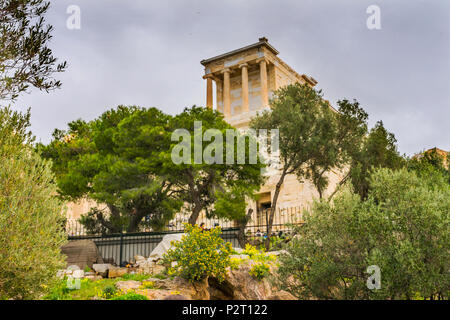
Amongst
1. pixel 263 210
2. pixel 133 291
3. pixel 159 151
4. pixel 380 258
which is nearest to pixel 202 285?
pixel 133 291

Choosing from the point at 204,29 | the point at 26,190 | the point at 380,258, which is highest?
the point at 204,29

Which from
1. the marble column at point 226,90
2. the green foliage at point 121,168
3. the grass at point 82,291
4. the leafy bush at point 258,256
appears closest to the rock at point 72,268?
the grass at point 82,291

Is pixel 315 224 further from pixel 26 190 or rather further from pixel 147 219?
pixel 147 219

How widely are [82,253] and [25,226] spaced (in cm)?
857

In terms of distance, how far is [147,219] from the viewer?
25328 mm

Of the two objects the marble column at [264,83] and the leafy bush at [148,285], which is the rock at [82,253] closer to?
the leafy bush at [148,285]

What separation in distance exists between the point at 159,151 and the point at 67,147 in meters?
6.74

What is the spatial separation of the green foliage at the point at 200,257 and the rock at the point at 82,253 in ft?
17.5

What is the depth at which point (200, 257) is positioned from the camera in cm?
1340

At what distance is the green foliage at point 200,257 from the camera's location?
13.4m

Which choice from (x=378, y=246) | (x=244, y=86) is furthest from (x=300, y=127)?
(x=244, y=86)

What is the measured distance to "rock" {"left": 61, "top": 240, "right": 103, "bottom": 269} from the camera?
1784 centimetres
